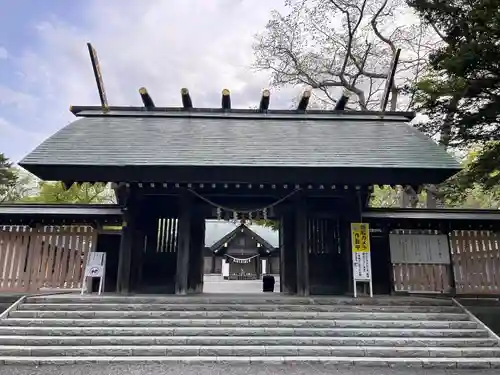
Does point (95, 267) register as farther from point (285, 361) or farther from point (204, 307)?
point (285, 361)

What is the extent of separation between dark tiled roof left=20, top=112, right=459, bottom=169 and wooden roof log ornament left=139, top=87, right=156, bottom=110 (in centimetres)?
29

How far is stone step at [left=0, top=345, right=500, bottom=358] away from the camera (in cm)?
562

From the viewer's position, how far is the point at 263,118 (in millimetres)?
10336

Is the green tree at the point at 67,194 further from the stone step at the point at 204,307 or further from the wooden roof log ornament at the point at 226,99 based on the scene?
the stone step at the point at 204,307

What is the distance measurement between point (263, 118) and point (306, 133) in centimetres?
156

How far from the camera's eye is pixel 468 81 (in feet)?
27.0

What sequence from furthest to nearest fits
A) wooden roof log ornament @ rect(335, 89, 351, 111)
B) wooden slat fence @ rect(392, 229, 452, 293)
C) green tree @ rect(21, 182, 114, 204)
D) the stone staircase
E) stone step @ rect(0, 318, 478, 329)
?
green tree @ rect(21, 182, 114, 204) → wooden roof log ornament @ rect(335, 89, 351, 111) → wooden slat fence @ rect(392, 229, 452, 293) → stone step @ rect(0, 318, 478, 329) → the stone staircase

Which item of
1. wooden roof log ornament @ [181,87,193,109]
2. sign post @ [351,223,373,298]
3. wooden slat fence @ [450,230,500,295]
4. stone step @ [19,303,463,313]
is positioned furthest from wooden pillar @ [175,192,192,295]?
wooden slat fence @ [450,230,500,295]

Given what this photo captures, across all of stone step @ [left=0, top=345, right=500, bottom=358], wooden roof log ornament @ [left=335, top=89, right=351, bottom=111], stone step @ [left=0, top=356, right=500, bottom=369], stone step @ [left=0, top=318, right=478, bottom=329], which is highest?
wooden roof log ornament @ [left=335, top=89, right=351, bottom=111]

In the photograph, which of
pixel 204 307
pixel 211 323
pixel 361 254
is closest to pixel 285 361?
pixel 211 323

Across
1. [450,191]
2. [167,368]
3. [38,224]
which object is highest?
[450,191]

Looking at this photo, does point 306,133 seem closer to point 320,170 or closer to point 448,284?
point 320,170

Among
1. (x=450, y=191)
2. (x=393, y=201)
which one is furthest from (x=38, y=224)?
(x=393, y=201)

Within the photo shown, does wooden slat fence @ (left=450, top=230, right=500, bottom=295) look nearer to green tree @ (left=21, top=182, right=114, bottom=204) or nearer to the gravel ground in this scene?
the gravel ground
